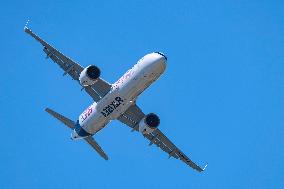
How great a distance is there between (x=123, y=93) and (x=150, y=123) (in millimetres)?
5876

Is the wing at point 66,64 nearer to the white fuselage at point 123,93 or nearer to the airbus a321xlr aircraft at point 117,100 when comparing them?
the airbus a321xlr aircraft at point 117,100

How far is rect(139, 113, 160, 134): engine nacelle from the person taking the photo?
6356 centimetres

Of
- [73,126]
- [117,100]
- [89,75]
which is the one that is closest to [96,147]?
[73,126]

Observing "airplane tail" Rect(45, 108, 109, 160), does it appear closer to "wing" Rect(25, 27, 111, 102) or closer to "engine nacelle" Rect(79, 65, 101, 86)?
"wing" Rect(25, 27, 111, 102)

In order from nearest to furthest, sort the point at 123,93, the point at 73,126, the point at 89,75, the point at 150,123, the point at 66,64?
the point at 123,93, the point at 89,75, the point at 150,123, the point at 66,64, the point at 73,126

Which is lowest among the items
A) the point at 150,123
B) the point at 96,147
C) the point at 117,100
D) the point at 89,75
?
the point at 96,147

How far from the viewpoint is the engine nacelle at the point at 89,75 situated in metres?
60.6

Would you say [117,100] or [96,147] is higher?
[117,100]

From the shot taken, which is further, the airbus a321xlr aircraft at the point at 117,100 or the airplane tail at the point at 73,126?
the airplane tail at the point at 73,126

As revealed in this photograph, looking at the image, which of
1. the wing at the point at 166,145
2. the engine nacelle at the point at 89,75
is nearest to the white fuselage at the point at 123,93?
the engine nacelle at the point at 89,75

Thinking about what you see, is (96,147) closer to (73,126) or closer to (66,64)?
(73,126)

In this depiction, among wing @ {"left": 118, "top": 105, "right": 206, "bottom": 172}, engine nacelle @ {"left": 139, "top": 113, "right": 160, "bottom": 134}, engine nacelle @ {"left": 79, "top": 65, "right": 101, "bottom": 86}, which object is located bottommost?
engine nacelle @ {"left": 79, "top": 65, "right": 101, "bottom": 86}

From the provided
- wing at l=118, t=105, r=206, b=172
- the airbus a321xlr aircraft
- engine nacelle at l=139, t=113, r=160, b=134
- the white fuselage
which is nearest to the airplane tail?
the airbus a321xlr aircraft

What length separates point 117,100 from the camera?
60.2 m
